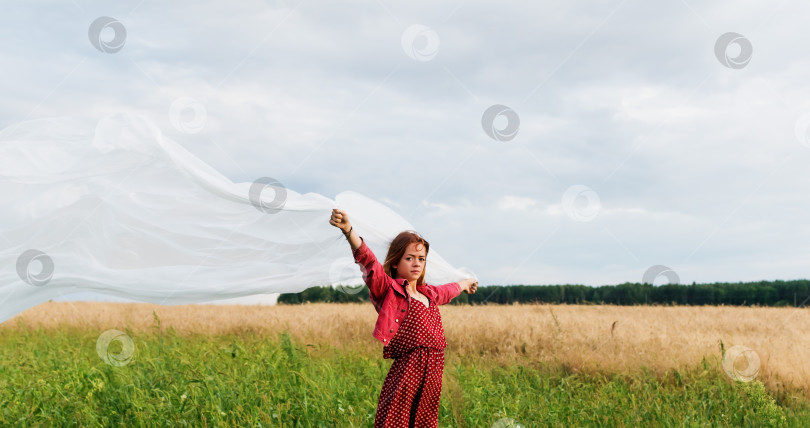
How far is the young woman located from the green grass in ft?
3.67

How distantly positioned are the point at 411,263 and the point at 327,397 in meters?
2.03

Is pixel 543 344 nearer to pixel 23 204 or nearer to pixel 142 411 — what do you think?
pixel 142 411

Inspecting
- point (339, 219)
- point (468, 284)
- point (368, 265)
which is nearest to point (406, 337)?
point (368, 265)

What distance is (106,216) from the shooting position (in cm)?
551

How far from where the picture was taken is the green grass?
4926 millimetres

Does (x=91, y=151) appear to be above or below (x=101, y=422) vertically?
above

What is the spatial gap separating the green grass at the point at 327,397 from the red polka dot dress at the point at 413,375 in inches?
42.9

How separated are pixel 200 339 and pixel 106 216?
16.9 ft


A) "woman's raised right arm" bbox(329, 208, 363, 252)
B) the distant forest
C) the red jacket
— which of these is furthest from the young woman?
the distant forest

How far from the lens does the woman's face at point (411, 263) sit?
386cm

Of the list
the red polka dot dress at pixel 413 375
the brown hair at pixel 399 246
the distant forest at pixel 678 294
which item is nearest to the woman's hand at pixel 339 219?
the brown hair at pixel 399 246

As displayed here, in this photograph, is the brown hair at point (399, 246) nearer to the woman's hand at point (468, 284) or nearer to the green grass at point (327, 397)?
the woman's hand at point (468, 284)

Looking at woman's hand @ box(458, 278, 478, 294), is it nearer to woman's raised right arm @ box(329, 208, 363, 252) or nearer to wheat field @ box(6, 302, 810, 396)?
woman's raised right arm @ box(329, 208, 363, 252)

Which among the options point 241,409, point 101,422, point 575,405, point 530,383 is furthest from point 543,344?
point 101,422
